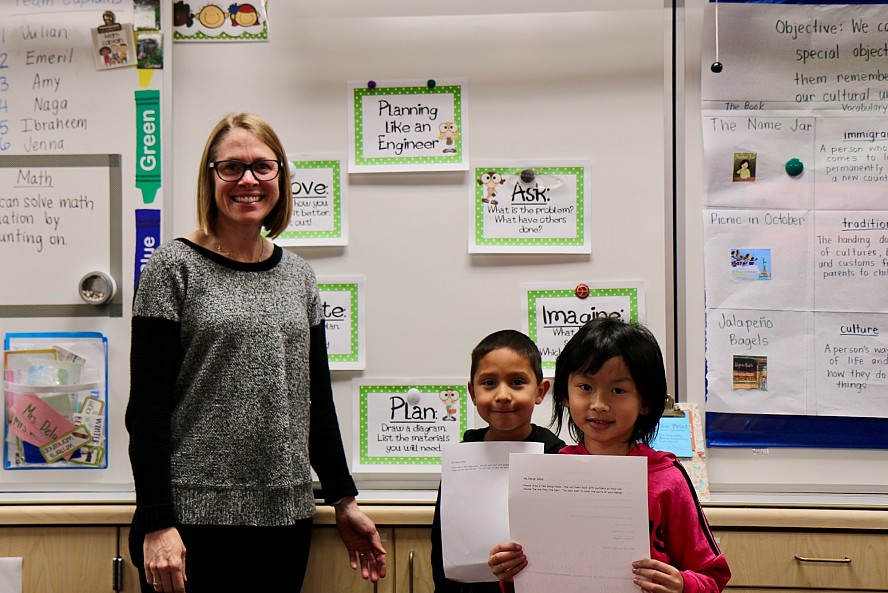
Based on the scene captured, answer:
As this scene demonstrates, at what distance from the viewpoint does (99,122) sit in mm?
1895

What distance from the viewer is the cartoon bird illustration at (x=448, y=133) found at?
1.89m

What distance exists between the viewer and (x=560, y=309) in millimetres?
1871

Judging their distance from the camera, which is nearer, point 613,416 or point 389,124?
point 613,416

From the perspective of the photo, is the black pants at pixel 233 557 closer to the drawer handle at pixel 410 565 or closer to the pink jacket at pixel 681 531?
the drawer handle at pixel 410 565

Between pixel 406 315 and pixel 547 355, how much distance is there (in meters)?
0.39

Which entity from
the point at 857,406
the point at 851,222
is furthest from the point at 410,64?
the point at 857,406

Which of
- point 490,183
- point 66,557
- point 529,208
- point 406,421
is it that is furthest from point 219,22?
point 66,557

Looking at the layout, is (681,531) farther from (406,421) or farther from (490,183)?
(490,183)

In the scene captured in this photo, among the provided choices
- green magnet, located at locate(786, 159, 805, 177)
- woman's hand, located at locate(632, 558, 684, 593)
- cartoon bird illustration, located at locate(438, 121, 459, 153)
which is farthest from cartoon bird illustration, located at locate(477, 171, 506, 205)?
woman's hand, located at locate(632, 558, 684, 593)

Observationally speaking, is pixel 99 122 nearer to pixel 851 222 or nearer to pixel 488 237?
pixel 488 237

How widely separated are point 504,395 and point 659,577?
0.44 metres

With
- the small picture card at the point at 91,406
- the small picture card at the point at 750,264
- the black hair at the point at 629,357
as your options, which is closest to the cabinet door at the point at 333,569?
the small picture card at the point at 91,406

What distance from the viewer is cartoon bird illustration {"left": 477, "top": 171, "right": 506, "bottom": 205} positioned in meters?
1.88

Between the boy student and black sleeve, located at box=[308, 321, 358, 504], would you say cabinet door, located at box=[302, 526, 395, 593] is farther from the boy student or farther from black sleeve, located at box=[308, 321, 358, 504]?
the boy student
